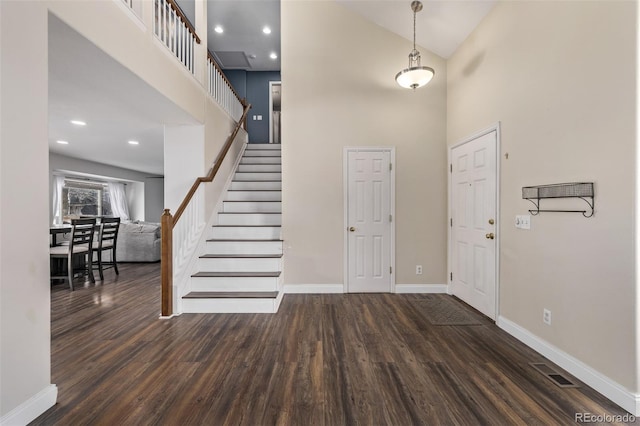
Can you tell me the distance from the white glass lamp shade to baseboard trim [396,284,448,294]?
2.64 metres

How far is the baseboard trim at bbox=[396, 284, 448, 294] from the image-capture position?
380cm

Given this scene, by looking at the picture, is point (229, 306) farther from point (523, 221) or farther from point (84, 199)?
point (84, 199)

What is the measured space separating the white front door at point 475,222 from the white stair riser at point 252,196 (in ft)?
8.93

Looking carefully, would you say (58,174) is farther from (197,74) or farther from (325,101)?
(325,101)

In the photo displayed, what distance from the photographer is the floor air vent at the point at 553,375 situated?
1.85m

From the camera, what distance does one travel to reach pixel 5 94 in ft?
4.44

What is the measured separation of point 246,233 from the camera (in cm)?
394

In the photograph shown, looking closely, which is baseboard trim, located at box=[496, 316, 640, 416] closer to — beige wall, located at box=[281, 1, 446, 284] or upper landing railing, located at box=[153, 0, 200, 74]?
beige wall, located at box=[281, 1, 446, 284]

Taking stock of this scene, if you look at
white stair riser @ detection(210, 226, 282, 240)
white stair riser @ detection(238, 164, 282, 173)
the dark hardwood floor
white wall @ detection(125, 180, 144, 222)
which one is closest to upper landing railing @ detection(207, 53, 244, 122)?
white stair riser @ detection(238, 164, 282, 173)

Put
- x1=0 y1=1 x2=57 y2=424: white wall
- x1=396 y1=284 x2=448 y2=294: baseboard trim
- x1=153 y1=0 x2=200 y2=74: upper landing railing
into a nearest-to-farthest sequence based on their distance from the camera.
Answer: x1=0 y1=1 x2=57 y2=424: white wall → x1=153 y1=0 x2=200 y2=74: upper landing railing → x1=396 y1=284 x2=448 y2=294: baseboard trim

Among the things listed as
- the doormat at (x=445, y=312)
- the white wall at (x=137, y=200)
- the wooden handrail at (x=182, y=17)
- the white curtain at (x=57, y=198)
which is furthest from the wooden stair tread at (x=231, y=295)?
the white wall at (x=137, y=200)

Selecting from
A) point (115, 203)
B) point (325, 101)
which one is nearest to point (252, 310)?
point (325, 101)

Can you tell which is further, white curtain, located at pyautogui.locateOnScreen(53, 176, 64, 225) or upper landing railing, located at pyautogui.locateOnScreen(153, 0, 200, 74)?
white curtain, located at pyautogui.locateOnScreen(53, 176, 64, 225)

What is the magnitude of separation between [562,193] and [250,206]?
3787 millimetres
